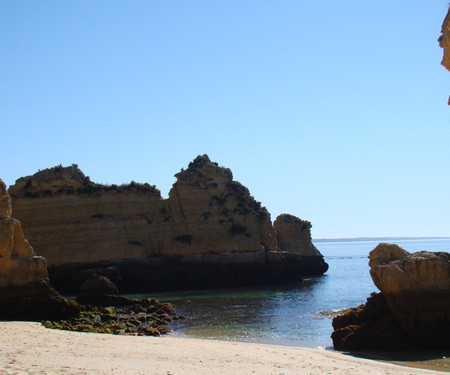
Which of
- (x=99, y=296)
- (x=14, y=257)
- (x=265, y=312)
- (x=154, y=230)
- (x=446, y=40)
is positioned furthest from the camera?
(x=154, y=230)

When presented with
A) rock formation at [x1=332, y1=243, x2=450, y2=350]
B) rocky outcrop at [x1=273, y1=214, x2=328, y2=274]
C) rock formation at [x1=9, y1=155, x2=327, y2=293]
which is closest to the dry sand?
rock formation at [x1=332, y1=243, x2=450, y2=350]

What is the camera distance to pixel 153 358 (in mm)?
13195

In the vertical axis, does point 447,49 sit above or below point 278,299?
above

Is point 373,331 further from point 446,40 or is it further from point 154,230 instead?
point 154,230

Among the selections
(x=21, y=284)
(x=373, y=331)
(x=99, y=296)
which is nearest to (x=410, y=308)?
(x=373, y=331)

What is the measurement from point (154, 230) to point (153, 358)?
1225 inches

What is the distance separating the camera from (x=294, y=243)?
56.2 metres

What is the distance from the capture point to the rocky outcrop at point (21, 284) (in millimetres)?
20078

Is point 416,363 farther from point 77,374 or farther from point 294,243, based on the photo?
point 294,243

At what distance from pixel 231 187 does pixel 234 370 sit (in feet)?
118

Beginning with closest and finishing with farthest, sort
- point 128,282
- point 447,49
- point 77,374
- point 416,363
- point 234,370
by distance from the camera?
point 447,49 → point 77,374 → point 234,370 → point 416,363 → point 128,282

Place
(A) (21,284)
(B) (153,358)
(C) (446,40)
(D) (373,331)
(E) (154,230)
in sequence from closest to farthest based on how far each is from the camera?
(C) (446,40) → (B) (153,358) → (D) (373,331) → (A) (21,284) → (E) (154,230)

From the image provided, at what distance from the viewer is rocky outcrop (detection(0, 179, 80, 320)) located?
790 inches

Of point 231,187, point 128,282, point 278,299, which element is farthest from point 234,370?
point 231,187
